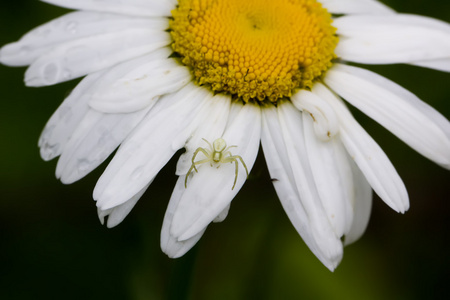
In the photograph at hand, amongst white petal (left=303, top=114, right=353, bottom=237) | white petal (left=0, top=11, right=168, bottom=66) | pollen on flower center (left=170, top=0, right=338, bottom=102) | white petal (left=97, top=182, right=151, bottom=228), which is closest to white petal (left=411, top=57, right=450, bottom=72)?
pollen on flower center (left=170, top=0, right=338, bottom=102)

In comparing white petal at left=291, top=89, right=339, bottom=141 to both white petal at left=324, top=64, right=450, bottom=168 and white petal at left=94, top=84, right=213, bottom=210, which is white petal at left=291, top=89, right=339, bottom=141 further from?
white petal at left=94, top=84, right=213, bottom=210

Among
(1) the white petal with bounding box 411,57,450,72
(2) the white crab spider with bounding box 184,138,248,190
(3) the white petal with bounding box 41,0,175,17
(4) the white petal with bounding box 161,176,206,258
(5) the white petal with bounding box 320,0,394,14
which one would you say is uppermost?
(3) the white petal with bounding box 41,0,175,17

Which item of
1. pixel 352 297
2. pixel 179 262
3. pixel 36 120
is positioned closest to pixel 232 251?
pixel 352 297

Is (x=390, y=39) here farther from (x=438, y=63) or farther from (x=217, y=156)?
(x=217, y=156)

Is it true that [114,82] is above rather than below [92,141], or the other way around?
above

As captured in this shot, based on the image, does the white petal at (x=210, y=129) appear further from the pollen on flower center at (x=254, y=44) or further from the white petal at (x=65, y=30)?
the white petal at (x=65, y=30)

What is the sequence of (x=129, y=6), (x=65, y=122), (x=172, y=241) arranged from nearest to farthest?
(x=172, y=241)
(x=65, y=122)
(x=129, y=6)

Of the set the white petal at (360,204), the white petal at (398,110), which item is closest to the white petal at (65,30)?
the white petal at (398,110)

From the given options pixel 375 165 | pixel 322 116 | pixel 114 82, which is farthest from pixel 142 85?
pixel 375 165
